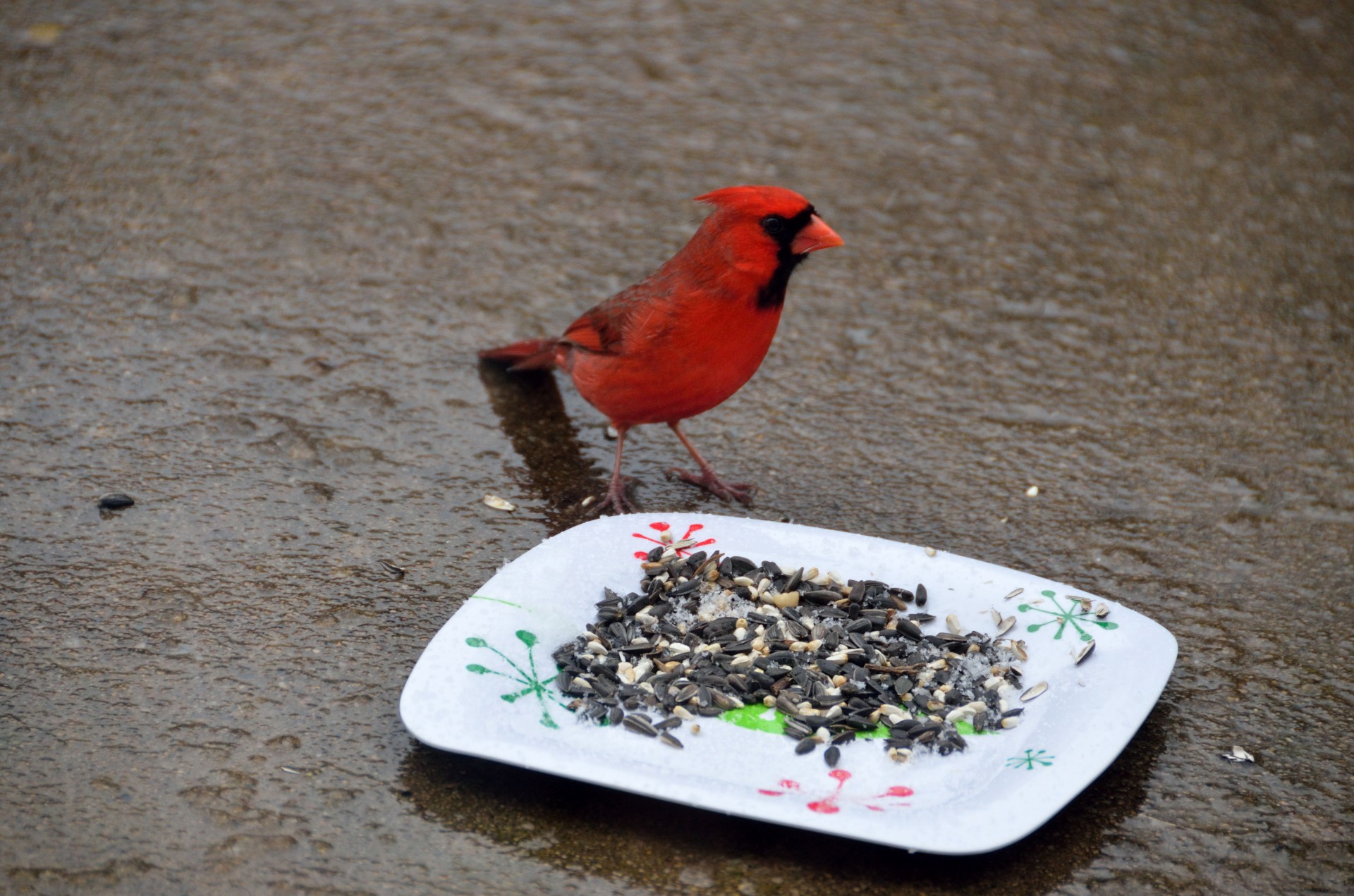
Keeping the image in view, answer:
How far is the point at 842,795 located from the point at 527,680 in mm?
700

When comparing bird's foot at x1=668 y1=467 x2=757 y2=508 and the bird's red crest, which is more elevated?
the bird's red crest

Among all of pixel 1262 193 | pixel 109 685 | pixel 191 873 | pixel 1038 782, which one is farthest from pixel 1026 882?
pixel 1262 193

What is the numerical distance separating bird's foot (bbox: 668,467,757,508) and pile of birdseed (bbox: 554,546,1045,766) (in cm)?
62

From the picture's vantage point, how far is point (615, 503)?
365 centimetres

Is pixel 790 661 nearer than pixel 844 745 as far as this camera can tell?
No

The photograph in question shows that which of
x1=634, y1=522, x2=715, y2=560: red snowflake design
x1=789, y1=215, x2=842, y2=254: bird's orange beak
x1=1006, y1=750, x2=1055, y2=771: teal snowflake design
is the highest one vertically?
x1=789, y1=215, x2=842, y2=254: bird's orange beak

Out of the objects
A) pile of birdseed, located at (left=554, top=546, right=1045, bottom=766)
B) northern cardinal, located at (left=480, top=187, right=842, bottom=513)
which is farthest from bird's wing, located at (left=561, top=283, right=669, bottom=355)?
pile of birdseed, located at (left=554, top=546, right=1045, bottom=766)

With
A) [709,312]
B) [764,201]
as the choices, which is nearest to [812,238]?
[764,201]

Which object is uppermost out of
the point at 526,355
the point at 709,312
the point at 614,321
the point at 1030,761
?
the point at 709,312

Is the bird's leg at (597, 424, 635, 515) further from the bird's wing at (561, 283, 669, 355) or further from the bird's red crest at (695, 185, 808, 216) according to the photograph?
the bird's red crest at (695, 185, 808, 216)

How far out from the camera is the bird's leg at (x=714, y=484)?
377cm

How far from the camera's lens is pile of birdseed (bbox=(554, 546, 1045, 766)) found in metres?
2.67

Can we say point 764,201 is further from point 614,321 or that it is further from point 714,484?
point 714,484

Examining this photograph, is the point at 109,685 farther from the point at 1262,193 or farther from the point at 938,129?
the point at 1262,193
